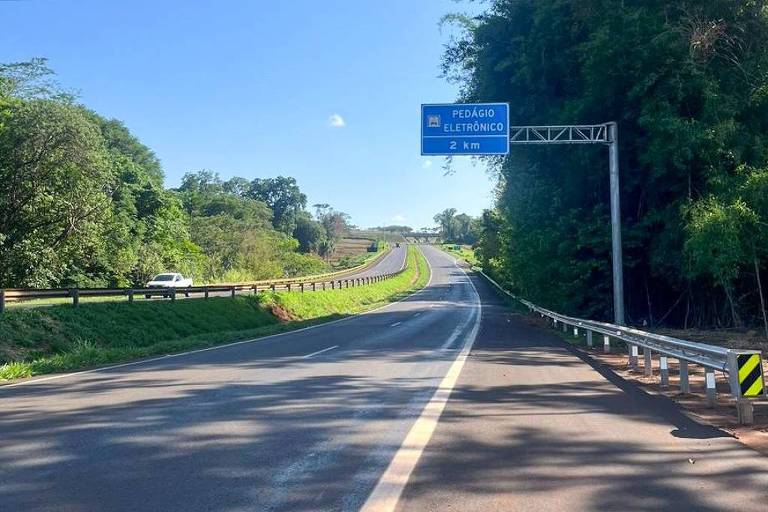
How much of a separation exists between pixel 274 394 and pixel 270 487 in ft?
14.6

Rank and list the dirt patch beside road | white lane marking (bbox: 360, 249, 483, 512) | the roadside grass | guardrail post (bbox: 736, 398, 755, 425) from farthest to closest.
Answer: the roadside grass, guardrail post (bbox: 736, 398, 755, 425), the dirt patch beside road, white lane marking (bbox: 360, 249, 483, 512)

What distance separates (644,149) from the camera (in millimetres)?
21422

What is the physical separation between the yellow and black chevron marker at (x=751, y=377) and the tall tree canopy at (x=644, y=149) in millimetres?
9480

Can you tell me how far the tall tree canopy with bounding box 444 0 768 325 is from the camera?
18266mm

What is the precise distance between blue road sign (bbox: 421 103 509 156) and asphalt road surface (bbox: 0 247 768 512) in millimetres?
10210

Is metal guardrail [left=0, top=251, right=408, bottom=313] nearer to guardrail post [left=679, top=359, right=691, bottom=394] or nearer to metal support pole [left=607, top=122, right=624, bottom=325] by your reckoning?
guardrail post [left=679, top=359, right=691, bottom=394]

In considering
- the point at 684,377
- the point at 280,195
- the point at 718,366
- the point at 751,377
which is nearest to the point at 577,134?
the point at 684,377

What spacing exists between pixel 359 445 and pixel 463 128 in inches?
614

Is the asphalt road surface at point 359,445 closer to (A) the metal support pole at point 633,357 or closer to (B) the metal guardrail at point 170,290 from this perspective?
(A) the metal support pole at point 633,357

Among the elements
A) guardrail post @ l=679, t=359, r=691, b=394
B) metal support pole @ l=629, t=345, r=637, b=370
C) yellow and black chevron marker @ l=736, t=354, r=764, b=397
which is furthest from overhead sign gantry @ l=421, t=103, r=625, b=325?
yellow and black chevron marker @ l=736, t=354, r=764, b=397

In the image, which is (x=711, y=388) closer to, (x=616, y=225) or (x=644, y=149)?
(x=616, y=225)

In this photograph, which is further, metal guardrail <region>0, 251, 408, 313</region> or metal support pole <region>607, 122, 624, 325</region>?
metal guardrail <region>0, 251, 408, 313</region>

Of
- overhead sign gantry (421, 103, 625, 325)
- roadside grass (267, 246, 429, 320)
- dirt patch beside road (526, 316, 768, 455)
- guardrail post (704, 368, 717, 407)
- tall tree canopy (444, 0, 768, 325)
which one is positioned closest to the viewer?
dirt patch beside road (526, 316, 768, 455)

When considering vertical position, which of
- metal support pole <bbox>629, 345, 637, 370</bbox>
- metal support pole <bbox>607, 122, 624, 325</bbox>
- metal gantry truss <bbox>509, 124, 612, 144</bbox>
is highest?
metal gantry truss <bbox>509, 124, 612, 144</bbox>
